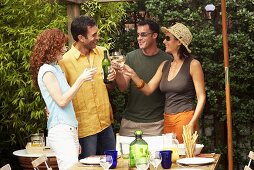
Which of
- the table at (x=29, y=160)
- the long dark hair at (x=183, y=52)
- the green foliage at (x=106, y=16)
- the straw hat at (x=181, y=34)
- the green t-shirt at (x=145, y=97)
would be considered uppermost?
the green foliage at (x=106, y=16)

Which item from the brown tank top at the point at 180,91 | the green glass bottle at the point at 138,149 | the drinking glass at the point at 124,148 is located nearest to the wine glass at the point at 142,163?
the green glass bottle at the point at 138,149

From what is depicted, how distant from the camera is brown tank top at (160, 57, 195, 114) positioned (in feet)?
15.6

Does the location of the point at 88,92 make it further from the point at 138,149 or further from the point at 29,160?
the point at 29,160

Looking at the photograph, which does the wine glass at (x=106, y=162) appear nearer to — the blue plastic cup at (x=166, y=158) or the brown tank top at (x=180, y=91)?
the blue plastic cup at (x=166, y=158)

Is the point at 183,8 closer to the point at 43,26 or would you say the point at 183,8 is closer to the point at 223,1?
the point at 43,26

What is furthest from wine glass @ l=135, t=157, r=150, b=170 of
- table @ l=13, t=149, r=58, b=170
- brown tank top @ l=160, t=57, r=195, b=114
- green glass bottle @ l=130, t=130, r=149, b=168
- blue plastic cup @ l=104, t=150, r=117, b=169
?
table @ l=13, t=149, r=58, b=170

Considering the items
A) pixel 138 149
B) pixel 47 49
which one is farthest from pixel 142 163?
pixel 47 49

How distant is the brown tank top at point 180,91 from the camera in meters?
4.77

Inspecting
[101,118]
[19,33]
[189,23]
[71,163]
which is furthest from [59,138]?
[189,23]

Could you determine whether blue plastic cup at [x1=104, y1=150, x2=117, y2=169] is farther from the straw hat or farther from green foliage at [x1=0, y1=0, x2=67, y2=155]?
green foliage at [x1=0, y1=0, x2=67, y2=155]

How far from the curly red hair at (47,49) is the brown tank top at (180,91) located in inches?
38.4

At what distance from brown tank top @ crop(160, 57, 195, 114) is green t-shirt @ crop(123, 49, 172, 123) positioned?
0.24 m

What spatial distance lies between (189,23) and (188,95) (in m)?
2.53

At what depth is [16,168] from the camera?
7.43 meters
